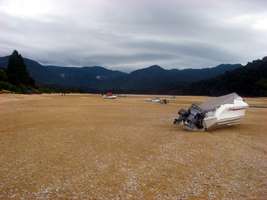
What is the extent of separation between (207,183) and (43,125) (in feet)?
41.5

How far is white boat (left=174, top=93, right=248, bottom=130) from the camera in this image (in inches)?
747

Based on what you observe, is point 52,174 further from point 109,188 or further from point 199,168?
point 199,168

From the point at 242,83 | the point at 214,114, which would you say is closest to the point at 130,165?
the point at 214,114

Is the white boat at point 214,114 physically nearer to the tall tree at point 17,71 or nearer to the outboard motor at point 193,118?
the outboard motor at point 193,118

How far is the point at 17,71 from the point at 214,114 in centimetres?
7209

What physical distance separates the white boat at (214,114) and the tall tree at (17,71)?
219 feet

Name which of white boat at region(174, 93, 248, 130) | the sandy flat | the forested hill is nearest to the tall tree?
the forested hill

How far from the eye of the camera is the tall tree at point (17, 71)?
82750 mm

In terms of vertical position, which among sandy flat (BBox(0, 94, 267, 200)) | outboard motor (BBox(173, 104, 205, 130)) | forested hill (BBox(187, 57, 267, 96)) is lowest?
sandy flat (BBox(0, 94, 267, 200))

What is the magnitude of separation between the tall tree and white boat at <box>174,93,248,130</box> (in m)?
66.8

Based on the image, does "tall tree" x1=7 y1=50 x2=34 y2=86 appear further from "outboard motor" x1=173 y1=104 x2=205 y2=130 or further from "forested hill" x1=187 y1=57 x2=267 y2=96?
"outboard motor" x1=173 y1=104 x2=205 y2=130

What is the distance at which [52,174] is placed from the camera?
367 inches

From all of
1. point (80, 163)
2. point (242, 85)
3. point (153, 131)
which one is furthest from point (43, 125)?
point (242, 85)

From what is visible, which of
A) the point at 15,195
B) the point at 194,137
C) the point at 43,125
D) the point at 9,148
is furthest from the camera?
the point at 43,125
